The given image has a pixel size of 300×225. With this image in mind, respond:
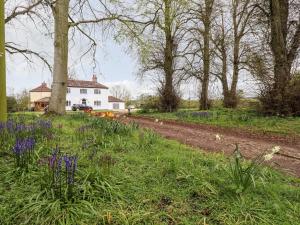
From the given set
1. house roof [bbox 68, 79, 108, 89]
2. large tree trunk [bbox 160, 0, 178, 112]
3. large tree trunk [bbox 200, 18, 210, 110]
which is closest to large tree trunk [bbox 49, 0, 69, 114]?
large tree trunk [bbox 160, 0, 178, 112]

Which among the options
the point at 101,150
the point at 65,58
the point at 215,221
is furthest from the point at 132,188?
the point at 65,58

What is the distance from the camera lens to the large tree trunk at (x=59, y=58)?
12.6m

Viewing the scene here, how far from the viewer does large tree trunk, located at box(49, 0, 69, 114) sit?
41.2ft

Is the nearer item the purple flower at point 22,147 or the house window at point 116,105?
the purple flower at point 22,147

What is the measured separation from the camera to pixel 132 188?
11.7ft

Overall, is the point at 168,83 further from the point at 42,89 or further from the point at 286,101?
the point at 42,89

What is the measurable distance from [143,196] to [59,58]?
10.4 meters

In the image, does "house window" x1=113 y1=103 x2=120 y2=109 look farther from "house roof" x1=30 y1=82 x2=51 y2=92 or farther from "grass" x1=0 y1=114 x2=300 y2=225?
"grass" x1=0 y1=114 x2=300 y2=225

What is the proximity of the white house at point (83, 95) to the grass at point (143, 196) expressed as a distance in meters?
67.5

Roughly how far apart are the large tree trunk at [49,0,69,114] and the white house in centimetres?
5824

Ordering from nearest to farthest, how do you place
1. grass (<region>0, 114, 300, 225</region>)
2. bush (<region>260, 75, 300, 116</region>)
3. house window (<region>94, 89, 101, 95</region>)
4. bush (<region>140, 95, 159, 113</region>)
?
1. grass (<region>0, 114, 300, 225</region>)
2. bush (<region>260, 75, 300, 116</region>)
3. bush (<region>140, 95, 159, 113</region>)
4. house window (<region>94, 89, 101, 95</region>)

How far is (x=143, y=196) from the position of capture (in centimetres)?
342

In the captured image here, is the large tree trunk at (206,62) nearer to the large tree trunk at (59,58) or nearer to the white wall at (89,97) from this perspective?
the large tree trunk at (59,58)

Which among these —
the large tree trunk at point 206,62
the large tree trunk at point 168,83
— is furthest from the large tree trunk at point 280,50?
the large tree trunk at point 168,83
